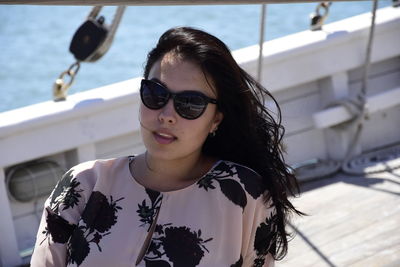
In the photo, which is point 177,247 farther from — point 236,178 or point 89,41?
point 89,41

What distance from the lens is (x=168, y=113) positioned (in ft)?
5.47

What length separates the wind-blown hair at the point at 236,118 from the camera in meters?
1.73

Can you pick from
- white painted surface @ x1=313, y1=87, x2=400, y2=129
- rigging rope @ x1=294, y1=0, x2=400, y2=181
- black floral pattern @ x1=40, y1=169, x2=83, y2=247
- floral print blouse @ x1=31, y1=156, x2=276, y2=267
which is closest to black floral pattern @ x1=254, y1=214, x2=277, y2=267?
floral print blouse @ x1=31, y1=156, x2=276, y2=267

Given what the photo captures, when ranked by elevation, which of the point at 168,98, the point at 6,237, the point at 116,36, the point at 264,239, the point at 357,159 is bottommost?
the point at 116,36

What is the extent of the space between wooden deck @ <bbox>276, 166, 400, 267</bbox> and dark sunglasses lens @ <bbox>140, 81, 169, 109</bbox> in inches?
45.0

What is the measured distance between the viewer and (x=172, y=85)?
169cm

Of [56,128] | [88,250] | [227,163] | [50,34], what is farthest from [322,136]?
[50,34]

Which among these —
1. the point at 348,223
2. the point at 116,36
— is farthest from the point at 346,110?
the point at 116,36

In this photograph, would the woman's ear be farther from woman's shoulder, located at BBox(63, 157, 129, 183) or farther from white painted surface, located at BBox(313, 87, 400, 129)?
white painted surface, located at BBox(313, 87, 400, 129)

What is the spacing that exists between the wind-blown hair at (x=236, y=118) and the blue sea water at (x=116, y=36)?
1002cm

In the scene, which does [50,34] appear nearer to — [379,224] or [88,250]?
[379,224]

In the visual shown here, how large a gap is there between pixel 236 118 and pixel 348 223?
4.02 feet

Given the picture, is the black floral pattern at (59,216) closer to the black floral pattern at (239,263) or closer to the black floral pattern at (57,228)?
the black floral pattern at (57,228)

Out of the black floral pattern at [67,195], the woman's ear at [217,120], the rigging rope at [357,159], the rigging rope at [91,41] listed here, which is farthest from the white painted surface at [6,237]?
the woman's ear at [217,120]
